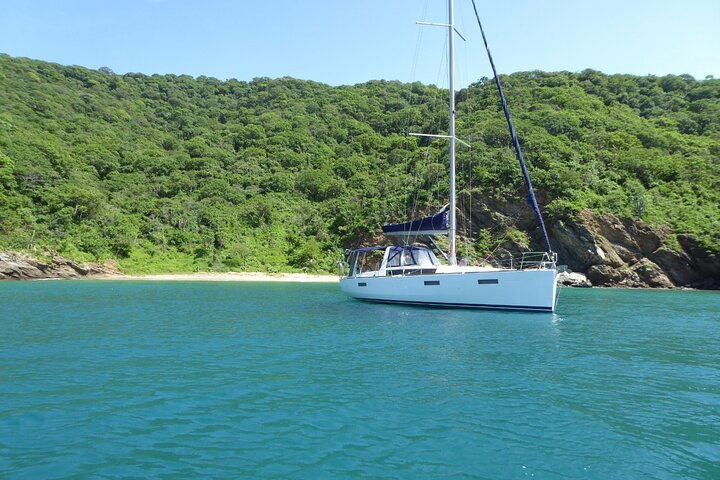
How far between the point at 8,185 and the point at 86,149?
16.7 metres

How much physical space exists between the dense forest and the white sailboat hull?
87.9 feet

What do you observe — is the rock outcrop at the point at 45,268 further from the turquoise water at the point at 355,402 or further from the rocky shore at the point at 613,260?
the turquoise water at the point at 355,402

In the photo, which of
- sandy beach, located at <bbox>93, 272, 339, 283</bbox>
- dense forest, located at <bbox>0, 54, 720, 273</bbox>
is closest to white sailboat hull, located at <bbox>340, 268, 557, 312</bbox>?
dense forest, located at <bbox>0, 54, 720, 273</bbox>

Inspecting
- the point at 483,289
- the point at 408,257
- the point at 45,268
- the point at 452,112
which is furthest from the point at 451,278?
the point at 45,268

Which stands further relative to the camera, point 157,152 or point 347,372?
point 157,152

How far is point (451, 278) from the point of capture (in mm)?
23906

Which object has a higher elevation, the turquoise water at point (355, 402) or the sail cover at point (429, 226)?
the sail cover at point (429, 226)

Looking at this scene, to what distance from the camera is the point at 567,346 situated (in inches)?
598

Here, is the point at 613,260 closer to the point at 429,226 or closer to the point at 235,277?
the point at 429,226

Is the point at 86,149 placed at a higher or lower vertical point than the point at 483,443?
higher

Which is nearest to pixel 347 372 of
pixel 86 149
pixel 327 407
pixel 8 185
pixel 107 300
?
pixel 327 407

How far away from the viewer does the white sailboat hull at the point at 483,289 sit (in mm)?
22734

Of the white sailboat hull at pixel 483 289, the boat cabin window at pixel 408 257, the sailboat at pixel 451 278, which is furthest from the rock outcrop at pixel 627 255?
the white sailboat hull at pixel 483 289

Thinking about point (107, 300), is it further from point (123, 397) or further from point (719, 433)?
point (719, 433)
